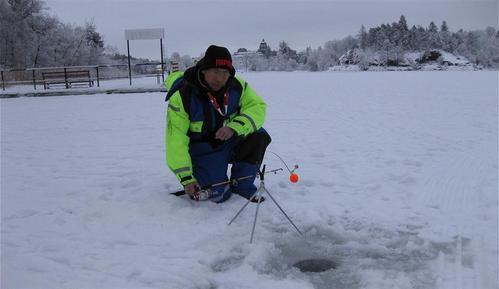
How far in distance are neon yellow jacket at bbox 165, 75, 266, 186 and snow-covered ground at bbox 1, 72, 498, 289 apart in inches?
16.9

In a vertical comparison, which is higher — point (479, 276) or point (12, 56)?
point (12, 56)

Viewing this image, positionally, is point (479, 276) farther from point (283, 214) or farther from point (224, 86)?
point (224, 86)

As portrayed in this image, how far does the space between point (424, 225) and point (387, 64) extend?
312 ft

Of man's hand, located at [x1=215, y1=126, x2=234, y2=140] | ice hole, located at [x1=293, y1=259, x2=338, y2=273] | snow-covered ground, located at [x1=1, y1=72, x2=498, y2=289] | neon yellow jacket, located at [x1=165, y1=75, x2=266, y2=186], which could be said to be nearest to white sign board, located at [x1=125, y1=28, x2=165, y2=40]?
snow-covered ground, located at [x1=1, y1=72, x2=498, y2=289]

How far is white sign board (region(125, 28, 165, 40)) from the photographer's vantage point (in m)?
20.3

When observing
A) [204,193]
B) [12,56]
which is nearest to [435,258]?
[204,193]

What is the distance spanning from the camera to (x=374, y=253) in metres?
3.05

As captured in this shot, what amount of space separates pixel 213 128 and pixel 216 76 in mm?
483

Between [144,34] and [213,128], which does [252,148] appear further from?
[144,34]

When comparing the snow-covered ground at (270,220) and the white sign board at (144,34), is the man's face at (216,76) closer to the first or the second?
the snow-covered ground at (270,220)

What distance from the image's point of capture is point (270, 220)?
3.61m

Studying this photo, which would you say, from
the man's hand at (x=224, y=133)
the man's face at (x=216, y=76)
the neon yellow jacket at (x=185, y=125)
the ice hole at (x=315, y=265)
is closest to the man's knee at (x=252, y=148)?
the neon yellow jacket at (x=185, y=125)

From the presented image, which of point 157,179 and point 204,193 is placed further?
point 157,179

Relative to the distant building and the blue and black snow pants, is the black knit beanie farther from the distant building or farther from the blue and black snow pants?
the distant building
